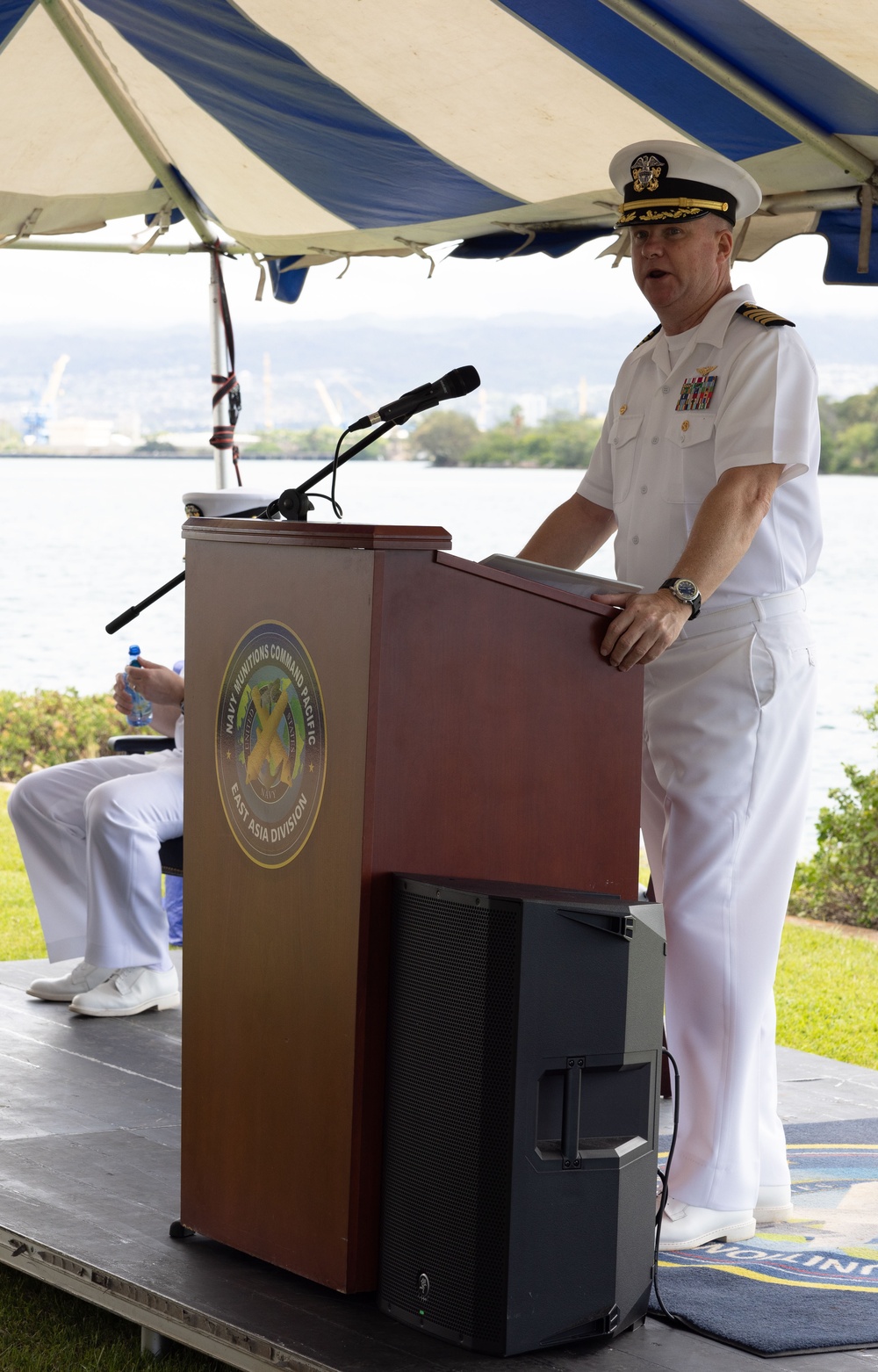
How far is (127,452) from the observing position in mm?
18453

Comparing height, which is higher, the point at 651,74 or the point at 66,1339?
the point at 651,74

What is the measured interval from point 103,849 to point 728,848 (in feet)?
6.75

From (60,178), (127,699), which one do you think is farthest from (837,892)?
(60,178)

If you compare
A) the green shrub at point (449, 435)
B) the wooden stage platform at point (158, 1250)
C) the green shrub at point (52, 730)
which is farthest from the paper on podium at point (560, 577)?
the green shrub at point (449, 435)

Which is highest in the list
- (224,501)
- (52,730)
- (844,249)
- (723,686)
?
(844,249)

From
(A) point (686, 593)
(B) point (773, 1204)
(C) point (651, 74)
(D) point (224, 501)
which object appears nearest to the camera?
(A) point (686, 593)

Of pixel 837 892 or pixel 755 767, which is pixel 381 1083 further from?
pixel 837 892

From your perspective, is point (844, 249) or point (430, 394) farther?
point (844, 249)

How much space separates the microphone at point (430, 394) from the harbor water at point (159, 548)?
6.71 m

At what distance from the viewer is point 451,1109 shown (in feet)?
6.37

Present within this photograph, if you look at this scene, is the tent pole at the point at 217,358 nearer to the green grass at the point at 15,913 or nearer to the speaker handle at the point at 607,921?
the green grass at the point at 15,913

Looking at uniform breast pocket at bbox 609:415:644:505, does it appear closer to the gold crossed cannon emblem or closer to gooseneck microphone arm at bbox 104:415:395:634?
gooseneck microphone arm at bbox 104:415:395:634

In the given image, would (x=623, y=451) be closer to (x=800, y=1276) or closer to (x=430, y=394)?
(x=430, y=394)

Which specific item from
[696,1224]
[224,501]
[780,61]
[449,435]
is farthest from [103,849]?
[449,435]
